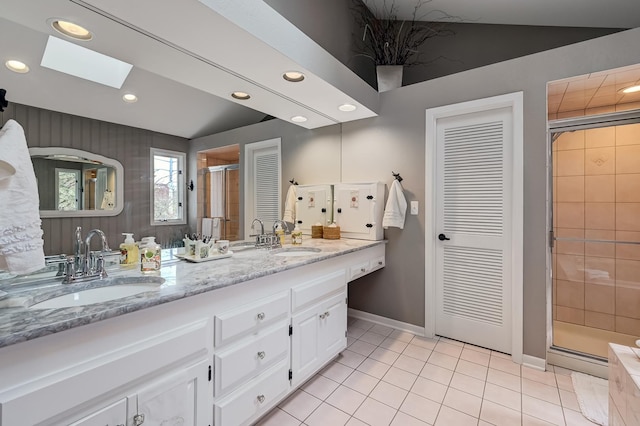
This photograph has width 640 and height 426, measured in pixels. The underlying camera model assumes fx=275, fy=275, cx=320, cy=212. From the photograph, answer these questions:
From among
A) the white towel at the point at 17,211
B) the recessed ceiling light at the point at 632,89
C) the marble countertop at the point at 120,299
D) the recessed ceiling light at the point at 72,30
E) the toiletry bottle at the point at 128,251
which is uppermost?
the recessed ceiling light at the point at 632,89

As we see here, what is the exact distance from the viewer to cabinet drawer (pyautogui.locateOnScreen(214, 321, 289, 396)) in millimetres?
1231

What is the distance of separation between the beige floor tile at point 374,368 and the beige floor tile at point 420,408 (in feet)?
0.89

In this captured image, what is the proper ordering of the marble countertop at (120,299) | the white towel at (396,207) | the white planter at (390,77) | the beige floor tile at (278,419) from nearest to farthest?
the marble countertop at (120,299) → the beige floor tile at (278,419) → the white towel at (396,207) → the white planter at (390,77)

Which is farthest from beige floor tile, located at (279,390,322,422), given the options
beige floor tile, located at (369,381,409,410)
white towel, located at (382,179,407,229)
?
white towel, located at (382,179,407,229)

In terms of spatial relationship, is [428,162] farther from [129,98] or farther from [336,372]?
[129,98]

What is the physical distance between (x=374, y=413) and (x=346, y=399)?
0.19 meters

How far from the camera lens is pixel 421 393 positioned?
1763 millimetres

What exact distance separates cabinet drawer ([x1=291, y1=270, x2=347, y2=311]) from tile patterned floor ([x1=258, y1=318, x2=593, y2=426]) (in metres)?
0.58

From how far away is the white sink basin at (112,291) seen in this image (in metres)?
1.16

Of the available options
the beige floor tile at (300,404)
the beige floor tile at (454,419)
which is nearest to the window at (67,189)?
the beige floor tile at (300,404)

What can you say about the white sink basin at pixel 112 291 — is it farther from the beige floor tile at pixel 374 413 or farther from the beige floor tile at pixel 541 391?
the beige floor tile at pixel 541 391

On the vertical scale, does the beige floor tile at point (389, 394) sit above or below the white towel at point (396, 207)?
below

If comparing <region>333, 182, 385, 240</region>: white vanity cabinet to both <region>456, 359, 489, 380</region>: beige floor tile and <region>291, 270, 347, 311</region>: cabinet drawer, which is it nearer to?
<region>291, 270, 347, 311</region>: cabinet drawer

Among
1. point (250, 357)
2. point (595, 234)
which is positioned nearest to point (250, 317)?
A: point (250, 357)
